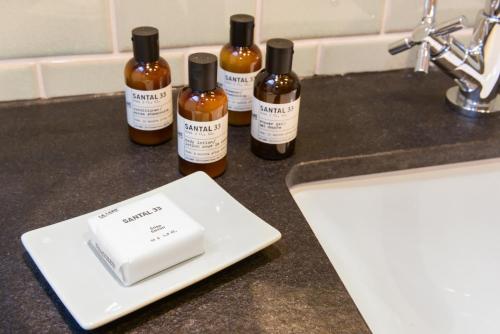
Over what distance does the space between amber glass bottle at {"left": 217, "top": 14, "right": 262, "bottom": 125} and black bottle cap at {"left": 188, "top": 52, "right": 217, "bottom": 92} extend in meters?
0.10

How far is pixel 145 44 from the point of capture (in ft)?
1.83

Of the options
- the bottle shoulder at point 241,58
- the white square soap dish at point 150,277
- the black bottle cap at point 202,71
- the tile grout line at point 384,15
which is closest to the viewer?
the white square soap dish at point 150,277

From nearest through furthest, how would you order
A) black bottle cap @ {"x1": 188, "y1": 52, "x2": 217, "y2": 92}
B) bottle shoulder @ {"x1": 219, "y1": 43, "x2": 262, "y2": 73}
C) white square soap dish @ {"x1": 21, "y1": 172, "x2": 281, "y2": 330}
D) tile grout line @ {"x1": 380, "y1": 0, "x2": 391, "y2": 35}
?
white square soap dish @ {"x1": 21, "y1": 172, "x2": 281, "y2": 330}, black bottle cap @ {"x1": 188, "y1": 52, "x2": 217, "y2": 92}, bottle shoulder @ {"x1": 219, "y1": 43, "x2": 262, "y2": 73}, tile grout line @ {"x1": 380, "y1": 0, "x2": 391, "y2": 35}

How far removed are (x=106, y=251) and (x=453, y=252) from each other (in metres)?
0.40

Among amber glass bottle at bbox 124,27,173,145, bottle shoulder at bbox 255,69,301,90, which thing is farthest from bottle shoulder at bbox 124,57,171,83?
bottle shoulder at bbox 255,69,301,90

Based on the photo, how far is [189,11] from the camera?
0.69 m

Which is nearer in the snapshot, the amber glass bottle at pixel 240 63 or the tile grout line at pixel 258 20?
the amber glass bottle at pixel 240 63

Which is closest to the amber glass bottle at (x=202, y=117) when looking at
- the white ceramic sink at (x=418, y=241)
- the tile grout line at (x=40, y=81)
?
the white ceramic sink at (x=418, y=241)

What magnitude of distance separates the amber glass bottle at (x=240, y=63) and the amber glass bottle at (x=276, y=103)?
5cm

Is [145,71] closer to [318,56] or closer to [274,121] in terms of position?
[274,121]

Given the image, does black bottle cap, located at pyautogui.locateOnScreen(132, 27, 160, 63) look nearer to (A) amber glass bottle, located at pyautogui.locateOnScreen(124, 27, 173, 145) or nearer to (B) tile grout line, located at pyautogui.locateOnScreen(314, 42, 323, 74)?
(A) amber glass bottle, located at pyautogui.locateOnScreen(124, 27, 173, 145)

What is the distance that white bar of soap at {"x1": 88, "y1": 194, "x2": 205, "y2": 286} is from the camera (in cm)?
42

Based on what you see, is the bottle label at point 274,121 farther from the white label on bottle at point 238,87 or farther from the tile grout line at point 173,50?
the tile grout line at point 173,50

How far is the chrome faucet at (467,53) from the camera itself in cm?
66
